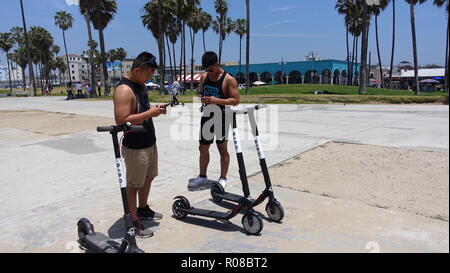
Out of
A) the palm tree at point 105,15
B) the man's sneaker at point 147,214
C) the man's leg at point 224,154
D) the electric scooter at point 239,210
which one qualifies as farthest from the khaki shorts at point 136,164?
the palm tree at point 105,15

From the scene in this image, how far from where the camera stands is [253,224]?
3.34 meters

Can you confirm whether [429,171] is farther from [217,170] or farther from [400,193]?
[217,170]

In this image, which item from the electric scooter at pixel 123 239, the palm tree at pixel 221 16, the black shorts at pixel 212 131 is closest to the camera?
the electric scooter at pixel 123 239

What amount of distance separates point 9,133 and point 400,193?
442 inches

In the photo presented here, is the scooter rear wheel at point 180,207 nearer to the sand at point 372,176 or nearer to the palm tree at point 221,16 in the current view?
the sand at point 372,176

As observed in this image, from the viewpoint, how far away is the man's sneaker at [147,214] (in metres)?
3.74

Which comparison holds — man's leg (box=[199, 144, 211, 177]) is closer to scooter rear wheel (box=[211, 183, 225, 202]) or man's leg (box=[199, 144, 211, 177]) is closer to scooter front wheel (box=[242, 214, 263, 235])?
scooter rear wheel (box=[211, 183, 225, 202])

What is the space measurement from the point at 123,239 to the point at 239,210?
1.21m

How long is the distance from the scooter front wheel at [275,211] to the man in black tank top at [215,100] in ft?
4.01

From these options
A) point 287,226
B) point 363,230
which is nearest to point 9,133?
point 287,226

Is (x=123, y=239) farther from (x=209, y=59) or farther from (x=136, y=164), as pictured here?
(x=209, y=59)

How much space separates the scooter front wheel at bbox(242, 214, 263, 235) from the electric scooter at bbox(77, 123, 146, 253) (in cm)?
109

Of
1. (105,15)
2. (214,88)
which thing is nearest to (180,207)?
(214,88)

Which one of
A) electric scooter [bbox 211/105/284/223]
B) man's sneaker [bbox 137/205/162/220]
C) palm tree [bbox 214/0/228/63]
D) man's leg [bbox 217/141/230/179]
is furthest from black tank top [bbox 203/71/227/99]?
palm tree [bbox 214/0/228/63]
